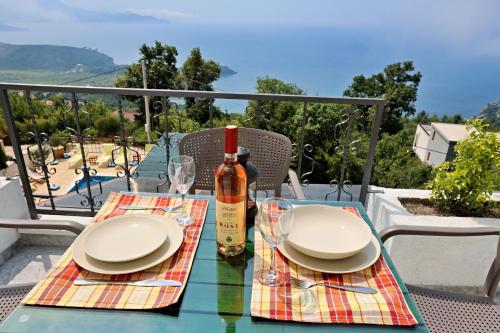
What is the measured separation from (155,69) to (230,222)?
99.9 feet

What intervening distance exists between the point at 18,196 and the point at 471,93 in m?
115

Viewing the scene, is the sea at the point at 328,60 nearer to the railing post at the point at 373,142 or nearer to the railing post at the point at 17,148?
the railing post at the point at 17,148

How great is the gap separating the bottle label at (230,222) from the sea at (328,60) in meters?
75.7

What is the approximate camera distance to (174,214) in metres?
1.25

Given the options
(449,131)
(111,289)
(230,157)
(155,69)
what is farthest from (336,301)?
(449,131)

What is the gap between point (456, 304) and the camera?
4.46 ft

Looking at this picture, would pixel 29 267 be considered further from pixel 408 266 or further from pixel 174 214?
pixel 408 266

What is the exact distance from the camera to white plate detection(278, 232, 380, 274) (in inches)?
37.4

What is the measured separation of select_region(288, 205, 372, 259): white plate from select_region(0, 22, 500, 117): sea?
248ft

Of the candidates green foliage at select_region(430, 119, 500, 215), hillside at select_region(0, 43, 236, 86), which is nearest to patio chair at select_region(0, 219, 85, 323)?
green foliage at select_region(430, 119, 500, 215)

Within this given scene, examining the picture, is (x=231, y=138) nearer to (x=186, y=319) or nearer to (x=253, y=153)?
(x=186, y=319)

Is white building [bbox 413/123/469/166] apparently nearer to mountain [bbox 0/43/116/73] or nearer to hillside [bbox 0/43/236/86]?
hillside [bbox 0/43/236/86]

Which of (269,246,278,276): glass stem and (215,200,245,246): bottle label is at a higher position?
(215,200,245,246): bottle label

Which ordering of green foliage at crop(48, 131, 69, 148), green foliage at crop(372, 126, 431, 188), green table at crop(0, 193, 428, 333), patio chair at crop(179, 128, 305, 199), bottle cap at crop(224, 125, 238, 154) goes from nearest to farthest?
green table at crop(0, 193, 428, 333) → bottle cap at crop(224, 125, 238, 154) → patio chair at crop(179, 128, 305, 199) → green foliage at crop(48, 131, 69, 148) → green foliage at crop(372, 126, 431, 188)
